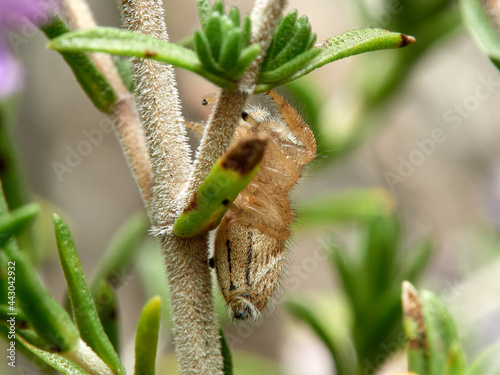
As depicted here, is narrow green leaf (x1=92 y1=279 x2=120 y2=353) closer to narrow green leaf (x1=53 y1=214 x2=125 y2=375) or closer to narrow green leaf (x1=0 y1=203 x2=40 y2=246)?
narrow green leaf (x1=53 y1=214 x2=125 y2=375)

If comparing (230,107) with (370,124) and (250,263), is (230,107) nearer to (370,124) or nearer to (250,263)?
(250,263)

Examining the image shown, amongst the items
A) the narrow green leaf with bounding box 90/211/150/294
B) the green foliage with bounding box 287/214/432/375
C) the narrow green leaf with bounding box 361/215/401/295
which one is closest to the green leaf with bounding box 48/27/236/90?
the narrow green leaf with bounding box 90/211/150/294

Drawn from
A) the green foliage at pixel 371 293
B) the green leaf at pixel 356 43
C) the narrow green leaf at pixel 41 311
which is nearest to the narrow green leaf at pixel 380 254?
the green foliage at pixel 371 293

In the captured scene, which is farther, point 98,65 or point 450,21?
point 450,21

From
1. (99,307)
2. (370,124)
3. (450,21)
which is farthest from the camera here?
(370,124)

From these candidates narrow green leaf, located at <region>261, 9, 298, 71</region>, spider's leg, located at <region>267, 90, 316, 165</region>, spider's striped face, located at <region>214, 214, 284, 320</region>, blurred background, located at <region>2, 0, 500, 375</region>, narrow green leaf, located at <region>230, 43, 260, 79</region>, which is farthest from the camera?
blurred background, located at <region>2, 0, 500, 375</region>

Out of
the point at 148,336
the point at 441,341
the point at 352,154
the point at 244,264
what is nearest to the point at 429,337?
the point at 441,341

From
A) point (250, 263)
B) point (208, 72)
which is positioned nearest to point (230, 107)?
point (208, 72)
